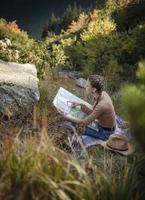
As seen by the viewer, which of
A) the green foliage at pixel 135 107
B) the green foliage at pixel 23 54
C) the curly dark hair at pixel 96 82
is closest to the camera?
the green foliage at pixel 135 107

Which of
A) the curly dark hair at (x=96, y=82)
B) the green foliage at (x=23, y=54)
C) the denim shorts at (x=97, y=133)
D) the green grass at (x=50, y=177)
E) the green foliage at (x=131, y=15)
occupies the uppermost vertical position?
the green foliage at (x=131, y=15)

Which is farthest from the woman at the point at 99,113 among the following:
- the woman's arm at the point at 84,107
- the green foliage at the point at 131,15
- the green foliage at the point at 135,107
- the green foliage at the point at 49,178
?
the green foliage at the point at 131,15

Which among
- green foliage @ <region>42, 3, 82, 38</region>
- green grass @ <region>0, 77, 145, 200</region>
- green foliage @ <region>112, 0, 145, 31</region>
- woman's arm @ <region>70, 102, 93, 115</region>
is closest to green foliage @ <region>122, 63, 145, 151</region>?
green grass @ <region>0, 77, 145, 200</region>

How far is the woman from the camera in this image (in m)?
7.79

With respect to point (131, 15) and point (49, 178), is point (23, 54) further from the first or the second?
point (49, 178)

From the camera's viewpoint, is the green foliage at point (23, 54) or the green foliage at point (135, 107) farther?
the green foliage at point (23, 54)

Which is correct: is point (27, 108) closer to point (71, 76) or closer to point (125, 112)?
point (125, 112)

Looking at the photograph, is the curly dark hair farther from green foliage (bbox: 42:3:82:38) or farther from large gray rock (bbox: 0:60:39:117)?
green foliage (bbox: 42:3:82:38)

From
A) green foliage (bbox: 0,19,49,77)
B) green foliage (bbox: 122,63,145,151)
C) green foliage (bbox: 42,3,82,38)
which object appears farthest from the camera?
green foliage (bbox: 42,3,82,38)

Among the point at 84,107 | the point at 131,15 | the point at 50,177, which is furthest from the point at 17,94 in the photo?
the point at 131,15

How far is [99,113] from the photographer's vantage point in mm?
7863

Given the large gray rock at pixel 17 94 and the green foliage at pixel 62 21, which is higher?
the green foliage at pixel 62 21

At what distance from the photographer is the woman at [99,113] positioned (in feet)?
25.6

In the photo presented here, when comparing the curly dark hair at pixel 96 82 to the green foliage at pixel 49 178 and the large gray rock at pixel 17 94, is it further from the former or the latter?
the green foliage at pixel 49 178
